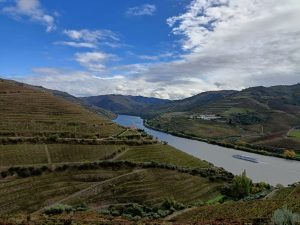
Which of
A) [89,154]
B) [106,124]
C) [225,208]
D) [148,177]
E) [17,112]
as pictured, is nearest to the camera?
[225,208]

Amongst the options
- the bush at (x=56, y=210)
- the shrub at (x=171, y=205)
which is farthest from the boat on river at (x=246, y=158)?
the bush at (x=56, y=210)

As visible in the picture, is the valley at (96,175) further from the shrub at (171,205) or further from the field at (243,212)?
the field at (243,212)

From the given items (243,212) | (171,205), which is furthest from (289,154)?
(243,212)

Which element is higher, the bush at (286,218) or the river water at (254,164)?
the bush at (286,218)

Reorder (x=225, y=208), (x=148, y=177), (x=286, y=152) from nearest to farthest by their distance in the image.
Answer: (x=225, y=208) → (x=148, y=177) → (x=286, y=152)

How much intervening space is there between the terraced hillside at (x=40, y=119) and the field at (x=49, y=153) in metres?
6.19

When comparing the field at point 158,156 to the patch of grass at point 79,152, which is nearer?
the patch of grass at point 79,152

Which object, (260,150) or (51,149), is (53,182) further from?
(260,150)

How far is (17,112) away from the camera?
4131 inches

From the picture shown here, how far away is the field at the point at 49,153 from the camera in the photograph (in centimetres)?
7694

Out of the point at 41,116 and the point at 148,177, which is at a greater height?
the point at 41,116

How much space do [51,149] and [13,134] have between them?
1003 centimetres

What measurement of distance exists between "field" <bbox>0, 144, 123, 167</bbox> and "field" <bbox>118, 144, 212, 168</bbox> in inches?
158

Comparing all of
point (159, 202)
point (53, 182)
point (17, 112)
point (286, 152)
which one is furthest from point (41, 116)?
point (286, 152)
